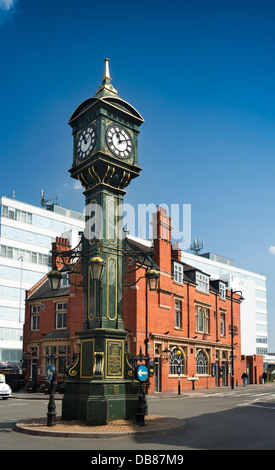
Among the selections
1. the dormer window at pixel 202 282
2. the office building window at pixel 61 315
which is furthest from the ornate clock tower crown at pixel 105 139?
the dormer window at pixel 202 282

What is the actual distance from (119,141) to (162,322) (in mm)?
21167

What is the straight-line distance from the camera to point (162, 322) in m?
33.9

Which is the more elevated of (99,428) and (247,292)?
(247,292)

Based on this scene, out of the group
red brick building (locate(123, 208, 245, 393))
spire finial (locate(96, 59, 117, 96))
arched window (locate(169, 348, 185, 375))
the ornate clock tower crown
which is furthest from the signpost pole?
arched window (locate(169, 348, 185, 375))

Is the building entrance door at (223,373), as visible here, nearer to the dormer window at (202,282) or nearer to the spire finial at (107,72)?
the dormer window at (202,282)

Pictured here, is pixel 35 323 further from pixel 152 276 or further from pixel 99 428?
pixel 99 428

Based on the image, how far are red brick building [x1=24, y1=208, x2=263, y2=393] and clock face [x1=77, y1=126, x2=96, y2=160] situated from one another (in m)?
15.0

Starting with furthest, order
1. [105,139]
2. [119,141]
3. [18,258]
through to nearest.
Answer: [18,258], [119,141], [105,139]

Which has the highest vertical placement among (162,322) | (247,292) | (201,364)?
(247,292)

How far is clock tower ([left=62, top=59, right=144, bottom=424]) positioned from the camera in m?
13.2

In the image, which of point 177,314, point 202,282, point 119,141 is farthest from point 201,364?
point 119,141

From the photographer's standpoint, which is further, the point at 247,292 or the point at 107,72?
the point at 247,292
